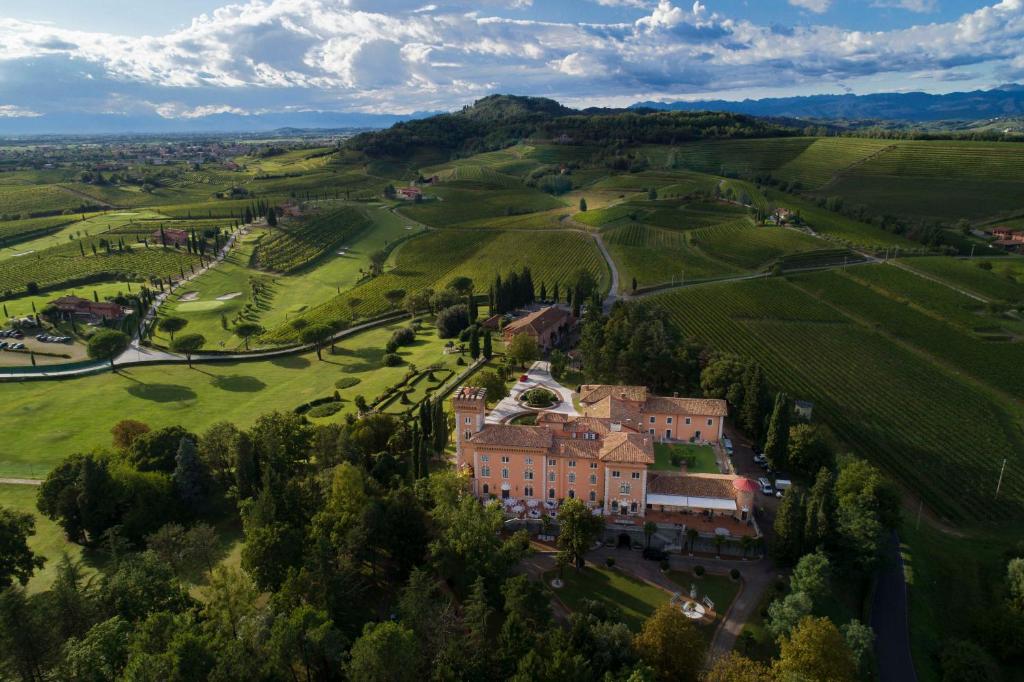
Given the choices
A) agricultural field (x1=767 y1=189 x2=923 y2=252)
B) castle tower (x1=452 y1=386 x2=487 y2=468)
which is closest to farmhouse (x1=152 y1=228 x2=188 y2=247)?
castle tower (x1=452 y1=386 x2=487 y2=468)

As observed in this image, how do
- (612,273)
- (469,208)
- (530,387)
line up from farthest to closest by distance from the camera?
(469,208), (612,273), (530,387)

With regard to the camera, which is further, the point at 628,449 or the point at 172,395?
the point at 172,395

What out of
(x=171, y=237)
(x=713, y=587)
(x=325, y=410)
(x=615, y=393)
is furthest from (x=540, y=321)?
(x=171, y=237)

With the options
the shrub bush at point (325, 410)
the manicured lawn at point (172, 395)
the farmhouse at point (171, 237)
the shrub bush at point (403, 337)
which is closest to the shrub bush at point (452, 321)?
the manicured lawn at point (172, 395)

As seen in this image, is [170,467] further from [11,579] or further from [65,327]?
[65,327]

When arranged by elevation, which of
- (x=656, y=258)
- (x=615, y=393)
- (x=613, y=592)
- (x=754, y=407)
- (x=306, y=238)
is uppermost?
(x=306, y=238)

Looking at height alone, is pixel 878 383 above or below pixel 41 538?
above

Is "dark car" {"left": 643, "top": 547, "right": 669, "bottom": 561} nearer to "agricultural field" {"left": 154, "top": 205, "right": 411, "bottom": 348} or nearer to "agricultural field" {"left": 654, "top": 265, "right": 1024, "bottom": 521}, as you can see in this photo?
"agricultural field" {"left": 654, "top": 265, "right": 1024, "bottom": 521}

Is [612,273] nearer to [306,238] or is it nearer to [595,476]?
[595,476]
